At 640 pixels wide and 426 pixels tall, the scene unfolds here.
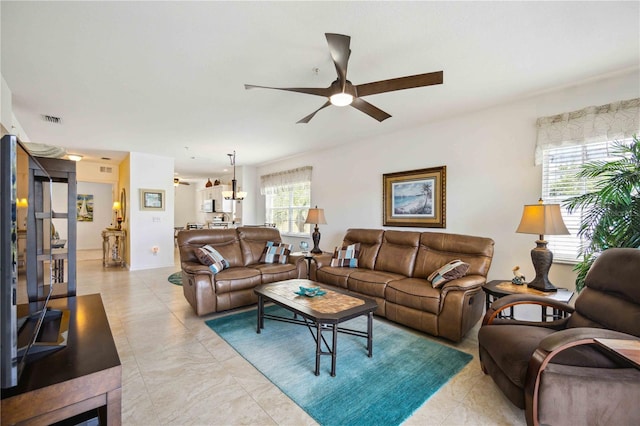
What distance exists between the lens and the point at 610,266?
1.90m

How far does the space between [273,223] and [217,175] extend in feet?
10.9

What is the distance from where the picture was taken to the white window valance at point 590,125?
250 centimetres

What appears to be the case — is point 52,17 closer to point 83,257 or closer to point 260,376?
point 260,376

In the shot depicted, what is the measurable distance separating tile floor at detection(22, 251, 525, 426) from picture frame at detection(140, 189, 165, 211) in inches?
138

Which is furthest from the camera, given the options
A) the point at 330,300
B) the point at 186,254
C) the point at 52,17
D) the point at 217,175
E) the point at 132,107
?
the point at 217,175

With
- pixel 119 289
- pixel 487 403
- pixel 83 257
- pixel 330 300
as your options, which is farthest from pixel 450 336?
pixel 83 257

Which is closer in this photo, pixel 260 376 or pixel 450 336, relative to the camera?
pixel 260 376

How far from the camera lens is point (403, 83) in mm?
1970

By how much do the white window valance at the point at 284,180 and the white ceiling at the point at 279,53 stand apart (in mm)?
2242

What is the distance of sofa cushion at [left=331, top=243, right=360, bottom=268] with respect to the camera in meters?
4.07

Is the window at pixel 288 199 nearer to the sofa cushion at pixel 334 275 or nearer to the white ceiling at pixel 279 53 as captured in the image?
the sofa cushion at pixel 334 275

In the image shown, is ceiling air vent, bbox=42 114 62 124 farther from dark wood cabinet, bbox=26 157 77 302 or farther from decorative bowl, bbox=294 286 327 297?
decorative bowl, bbox=294 286 327 297

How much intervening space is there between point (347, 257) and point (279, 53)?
277 centimetres

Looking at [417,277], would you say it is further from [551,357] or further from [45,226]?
[45,226]
